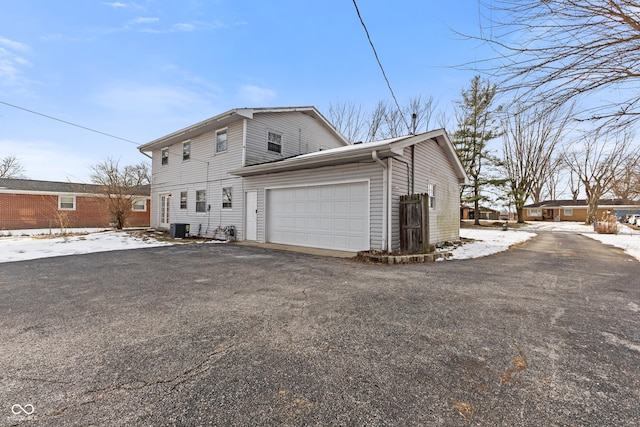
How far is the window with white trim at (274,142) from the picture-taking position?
12102mm

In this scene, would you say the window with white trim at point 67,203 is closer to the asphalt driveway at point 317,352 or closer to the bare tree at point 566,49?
the asphalt driveway at point 317,352

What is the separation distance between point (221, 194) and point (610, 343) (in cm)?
1213

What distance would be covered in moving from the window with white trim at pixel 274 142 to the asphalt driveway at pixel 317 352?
8360 mm

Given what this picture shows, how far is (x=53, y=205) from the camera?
1819 centimetres

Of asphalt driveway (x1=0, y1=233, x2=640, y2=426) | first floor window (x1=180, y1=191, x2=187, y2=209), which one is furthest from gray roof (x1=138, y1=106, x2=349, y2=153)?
asphalt driveway (x1=0, y1=233, x2=640, y2=426)

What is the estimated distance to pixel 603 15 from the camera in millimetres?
2439

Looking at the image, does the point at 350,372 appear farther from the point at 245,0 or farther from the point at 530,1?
the point at 245,0

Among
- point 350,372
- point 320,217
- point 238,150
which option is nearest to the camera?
point 350,372

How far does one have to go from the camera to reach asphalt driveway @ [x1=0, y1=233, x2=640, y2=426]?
163 centimetres

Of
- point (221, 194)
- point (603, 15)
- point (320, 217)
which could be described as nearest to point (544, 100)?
point (603, 15)

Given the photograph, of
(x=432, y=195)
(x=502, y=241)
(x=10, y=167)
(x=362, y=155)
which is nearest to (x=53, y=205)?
(x=10, y=167)

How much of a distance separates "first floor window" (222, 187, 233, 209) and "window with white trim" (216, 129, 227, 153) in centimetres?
177

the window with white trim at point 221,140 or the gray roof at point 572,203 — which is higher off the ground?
the window with white trim at point 221,140

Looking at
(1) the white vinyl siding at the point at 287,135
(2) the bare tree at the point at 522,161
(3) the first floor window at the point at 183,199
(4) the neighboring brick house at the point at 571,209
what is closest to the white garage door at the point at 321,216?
(1) the white vinyl siding at the point at 287,135
